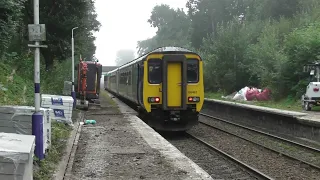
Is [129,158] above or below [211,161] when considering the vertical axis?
above

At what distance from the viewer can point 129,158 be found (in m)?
8.64

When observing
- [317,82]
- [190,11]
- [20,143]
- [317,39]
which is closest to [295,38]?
[317,39]

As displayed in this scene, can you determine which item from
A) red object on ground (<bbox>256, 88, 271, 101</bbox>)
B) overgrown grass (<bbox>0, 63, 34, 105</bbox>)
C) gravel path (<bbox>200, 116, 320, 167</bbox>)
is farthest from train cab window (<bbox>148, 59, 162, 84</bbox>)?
red object on ground (<bbox>256, 88, 271, 101</bbox>)

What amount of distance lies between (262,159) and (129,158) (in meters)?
3.88

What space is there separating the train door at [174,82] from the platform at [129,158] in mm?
1545

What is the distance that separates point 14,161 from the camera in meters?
4.27

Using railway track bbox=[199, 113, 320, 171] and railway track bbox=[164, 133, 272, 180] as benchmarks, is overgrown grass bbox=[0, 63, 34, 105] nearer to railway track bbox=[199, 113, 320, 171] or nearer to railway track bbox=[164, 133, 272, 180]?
railway track bbox=[164, 133, 272, 180]

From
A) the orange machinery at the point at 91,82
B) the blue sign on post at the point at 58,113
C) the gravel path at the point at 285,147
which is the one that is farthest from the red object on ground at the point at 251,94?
the blue sign on post at the point at 58,113

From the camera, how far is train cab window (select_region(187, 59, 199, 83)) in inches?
569

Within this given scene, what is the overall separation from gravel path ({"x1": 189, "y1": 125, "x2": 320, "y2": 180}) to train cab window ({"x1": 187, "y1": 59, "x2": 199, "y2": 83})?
2075mm

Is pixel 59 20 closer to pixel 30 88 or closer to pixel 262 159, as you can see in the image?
pixel 30 88

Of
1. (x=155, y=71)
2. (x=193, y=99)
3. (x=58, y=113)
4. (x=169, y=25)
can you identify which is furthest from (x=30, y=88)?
(x=169, y=25)

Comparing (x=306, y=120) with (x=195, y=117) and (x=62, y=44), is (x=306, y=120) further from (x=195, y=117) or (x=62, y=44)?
(x=62, y=44)

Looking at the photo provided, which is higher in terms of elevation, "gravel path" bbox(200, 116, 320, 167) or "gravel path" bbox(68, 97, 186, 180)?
"gravel path" bbox(68, 97, 186, 180)
